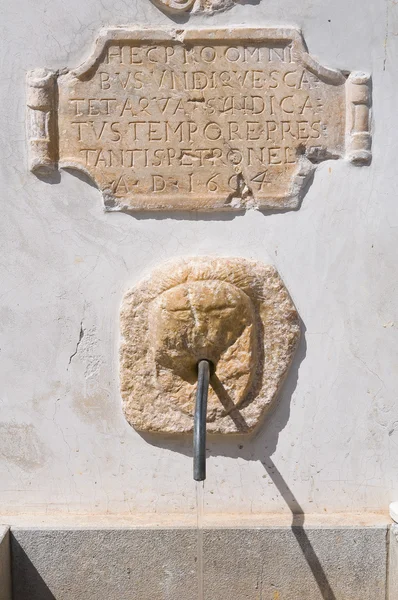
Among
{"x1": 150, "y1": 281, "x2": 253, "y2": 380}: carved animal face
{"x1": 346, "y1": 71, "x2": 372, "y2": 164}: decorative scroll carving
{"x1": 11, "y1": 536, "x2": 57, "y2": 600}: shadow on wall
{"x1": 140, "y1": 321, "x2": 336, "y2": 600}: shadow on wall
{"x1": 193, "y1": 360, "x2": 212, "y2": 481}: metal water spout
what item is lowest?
{"x1": 11, "y1": 536, "x2": 57, "y2": 600}: shadow on wall

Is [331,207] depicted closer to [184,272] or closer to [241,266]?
[241,266]

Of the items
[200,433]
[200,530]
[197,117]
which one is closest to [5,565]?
[200,530]

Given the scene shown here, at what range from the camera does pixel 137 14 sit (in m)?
3.09

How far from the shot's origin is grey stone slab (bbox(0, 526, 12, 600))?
9.93 ft

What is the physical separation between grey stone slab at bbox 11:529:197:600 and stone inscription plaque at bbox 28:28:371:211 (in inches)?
52.2

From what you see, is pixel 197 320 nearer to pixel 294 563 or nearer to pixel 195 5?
pixel 294 563

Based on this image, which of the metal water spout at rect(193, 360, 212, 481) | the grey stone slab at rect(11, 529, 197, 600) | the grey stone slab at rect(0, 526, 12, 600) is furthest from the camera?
the grey stone slab at rect(11, 529, 197, 600)

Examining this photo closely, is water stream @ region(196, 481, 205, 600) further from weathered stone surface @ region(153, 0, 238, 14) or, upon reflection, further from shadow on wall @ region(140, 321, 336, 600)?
weathered stone surface @ region(153, 0, 238, 14)

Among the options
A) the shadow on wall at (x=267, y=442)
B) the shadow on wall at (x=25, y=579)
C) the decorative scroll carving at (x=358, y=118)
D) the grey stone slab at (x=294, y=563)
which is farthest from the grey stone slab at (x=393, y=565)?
the decorative scroll carving at (x=358, y=118)

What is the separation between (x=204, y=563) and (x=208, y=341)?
2.93 ft

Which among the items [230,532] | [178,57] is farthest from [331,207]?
[230,532]

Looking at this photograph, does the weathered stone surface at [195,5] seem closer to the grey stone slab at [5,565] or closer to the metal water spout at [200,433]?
the metal water spout at [200,433]

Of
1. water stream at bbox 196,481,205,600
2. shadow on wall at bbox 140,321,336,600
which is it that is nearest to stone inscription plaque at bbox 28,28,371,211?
shadow on wall at bbox 140,321,336,600

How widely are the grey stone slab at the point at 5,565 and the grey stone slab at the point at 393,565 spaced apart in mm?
1521
